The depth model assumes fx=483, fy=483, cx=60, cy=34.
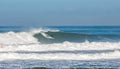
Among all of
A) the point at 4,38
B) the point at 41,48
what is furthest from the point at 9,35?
the point at 41,48

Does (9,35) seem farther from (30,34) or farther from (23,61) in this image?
(23,61)

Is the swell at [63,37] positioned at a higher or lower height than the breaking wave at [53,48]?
higher

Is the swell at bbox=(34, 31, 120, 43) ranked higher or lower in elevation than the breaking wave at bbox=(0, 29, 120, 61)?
higher

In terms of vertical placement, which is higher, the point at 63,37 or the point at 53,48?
the point at 63,37

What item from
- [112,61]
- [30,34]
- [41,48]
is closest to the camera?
[112,61]

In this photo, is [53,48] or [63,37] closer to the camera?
[53,48]

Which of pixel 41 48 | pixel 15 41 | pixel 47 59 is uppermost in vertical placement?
pixel 15 41

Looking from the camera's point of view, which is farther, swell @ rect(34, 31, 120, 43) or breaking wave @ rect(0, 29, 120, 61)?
swell @ rect(34, 31, 120, 43)

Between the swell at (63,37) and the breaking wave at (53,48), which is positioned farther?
the swell at (63,37)

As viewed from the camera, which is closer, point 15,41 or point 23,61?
point 23,61

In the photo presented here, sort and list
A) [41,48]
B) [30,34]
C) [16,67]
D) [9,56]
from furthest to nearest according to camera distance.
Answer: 1. [30,34]
2. [41,48]
3. [9,56]
4. [16,67]

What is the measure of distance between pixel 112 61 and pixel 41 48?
385 inches

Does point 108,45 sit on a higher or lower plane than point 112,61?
higher

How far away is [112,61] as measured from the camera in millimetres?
23281
